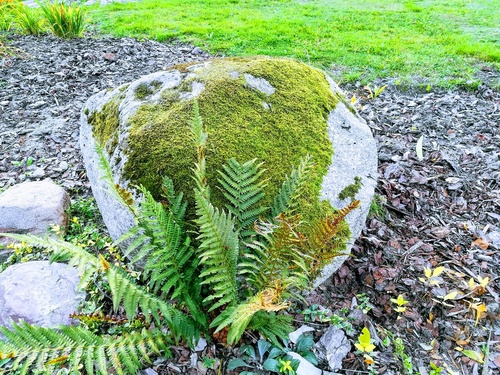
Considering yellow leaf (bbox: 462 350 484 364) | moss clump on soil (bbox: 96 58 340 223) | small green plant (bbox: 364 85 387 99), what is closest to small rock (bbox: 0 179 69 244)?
moss clump on soil (bbox: 96 58 340 223)

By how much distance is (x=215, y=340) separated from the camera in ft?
6.73

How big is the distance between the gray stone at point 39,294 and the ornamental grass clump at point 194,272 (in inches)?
9.6

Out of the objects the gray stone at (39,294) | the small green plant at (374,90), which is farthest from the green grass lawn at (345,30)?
the gray stone at (39,294)

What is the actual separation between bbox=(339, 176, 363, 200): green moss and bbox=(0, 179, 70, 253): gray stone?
192 centimetres

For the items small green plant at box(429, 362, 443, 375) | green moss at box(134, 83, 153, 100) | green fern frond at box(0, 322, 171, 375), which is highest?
green moss at box(134, 83, 153, 100)

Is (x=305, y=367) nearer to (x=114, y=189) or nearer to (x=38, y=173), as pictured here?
(x=114, y=189)

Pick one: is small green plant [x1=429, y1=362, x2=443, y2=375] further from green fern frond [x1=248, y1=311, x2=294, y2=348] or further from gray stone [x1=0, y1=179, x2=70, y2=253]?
gray stone [x1=0, y1=179, x2=70, y2=253]

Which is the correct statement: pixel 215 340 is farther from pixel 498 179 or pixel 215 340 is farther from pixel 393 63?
pixel 393 63

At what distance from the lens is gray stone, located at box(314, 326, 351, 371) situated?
A: 2031mm

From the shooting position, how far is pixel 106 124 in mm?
2527

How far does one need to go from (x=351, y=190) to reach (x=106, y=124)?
1.52m

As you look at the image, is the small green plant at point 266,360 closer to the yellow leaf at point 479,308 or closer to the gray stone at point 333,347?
the gray stone at point 333,347

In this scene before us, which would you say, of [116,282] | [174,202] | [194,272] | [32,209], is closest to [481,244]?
[194,272]

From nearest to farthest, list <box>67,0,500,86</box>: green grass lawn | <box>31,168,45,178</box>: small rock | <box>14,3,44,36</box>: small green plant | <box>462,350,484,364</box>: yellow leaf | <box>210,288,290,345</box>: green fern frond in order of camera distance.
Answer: <box>210,288,290,345</box>: green fern frond, <box>462,350,484,364</box>: yellow leaf, <box>31,168,45,178</box>: small rock, <box>67,0,500,86</box>: green grass lawn, <box>14,3,44,36</box>: small green plant
